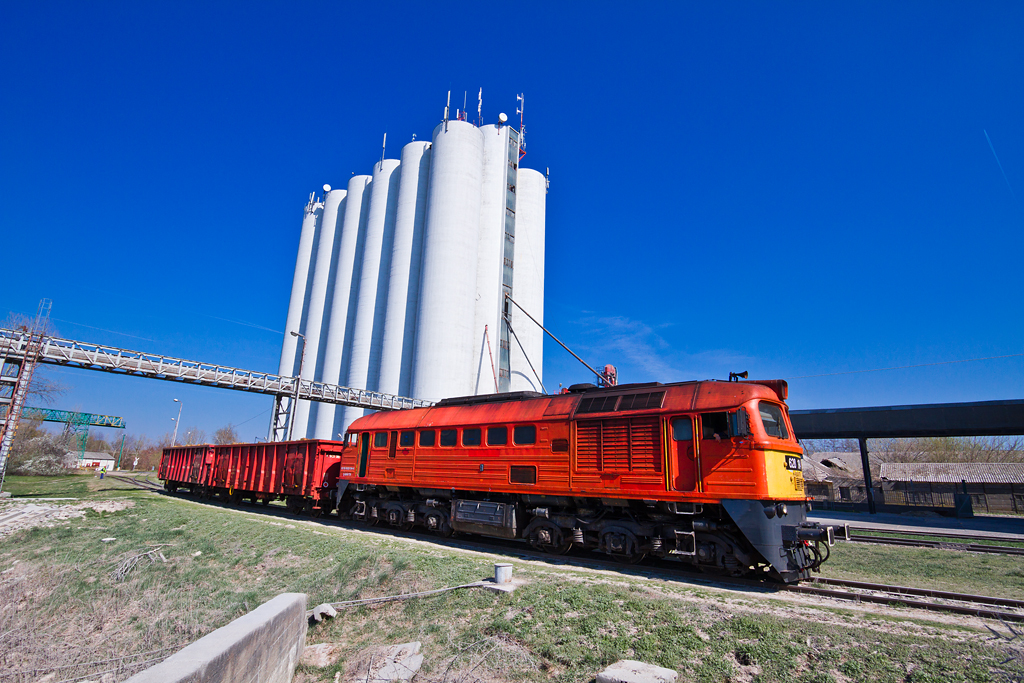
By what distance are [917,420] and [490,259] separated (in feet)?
125

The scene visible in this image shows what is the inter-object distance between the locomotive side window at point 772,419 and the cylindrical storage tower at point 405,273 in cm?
4310

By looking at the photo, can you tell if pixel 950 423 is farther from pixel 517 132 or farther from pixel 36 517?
pixel 517 132

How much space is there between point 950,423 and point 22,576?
40363 millimetres

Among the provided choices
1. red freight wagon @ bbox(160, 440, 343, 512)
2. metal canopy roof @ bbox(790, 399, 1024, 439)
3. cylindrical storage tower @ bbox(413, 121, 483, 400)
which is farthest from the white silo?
metal canopy roof @ bbox(790, 399, 1024, 439)

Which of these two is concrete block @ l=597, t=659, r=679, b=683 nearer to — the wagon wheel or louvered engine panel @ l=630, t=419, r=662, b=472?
louvered engine panel @ l=630, t=419, r=662, b=472

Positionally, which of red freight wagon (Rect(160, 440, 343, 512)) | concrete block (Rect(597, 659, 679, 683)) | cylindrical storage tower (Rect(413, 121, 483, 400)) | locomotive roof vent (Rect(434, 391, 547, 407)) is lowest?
concrete block (Rect(597, 659, 679, 683))

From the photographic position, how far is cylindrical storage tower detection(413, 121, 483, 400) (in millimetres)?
49938

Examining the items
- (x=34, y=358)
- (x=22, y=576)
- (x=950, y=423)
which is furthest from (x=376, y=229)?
(x=950, y=423)

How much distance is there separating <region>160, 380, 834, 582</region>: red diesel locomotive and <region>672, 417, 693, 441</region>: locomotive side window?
24mm

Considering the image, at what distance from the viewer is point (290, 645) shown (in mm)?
8055

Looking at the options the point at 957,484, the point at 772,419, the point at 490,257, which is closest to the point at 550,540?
the point at 772,419

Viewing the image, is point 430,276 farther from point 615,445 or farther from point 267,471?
point 615,445

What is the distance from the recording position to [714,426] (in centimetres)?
1167

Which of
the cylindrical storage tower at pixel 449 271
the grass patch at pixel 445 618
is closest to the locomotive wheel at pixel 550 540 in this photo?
the grass patch at pixel 445 618
